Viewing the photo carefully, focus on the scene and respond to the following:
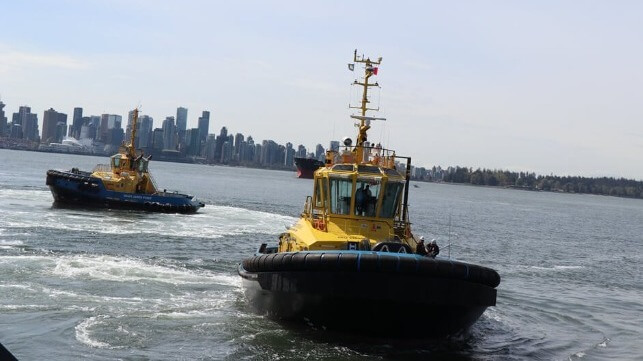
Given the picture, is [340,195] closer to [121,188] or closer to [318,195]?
[318,195]

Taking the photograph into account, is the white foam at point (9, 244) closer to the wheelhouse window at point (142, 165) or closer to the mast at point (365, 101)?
the mast at point (365, 101)

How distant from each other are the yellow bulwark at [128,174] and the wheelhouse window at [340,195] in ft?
109

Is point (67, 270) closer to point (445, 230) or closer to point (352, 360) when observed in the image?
point (352, 360)

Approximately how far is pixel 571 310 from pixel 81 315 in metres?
13.3

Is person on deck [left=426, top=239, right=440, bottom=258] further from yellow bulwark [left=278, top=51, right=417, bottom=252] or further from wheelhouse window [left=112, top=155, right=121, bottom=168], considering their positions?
wheelhouse window [left=112, top=155, right=121, bottom=168]

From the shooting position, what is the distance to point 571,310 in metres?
22.2

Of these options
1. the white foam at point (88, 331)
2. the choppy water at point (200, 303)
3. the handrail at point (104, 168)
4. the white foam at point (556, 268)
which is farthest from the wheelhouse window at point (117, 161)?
the white foam at point (88, 331)

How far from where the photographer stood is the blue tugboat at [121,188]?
47.2 m

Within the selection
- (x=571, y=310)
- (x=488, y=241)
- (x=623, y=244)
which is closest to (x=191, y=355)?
(x=571, y=310)

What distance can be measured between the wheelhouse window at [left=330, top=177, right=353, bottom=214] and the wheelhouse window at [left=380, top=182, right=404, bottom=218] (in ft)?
2.52

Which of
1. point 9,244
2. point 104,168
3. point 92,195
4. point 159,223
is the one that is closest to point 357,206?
point 9,244

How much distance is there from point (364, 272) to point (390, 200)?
12.2 feet

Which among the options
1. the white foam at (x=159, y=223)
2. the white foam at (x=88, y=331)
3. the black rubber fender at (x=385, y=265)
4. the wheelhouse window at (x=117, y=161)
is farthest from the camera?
the wheelhouse window at (x=117, y=161)

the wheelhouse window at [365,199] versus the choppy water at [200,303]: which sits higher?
the wheelhouse window at [365,199]
